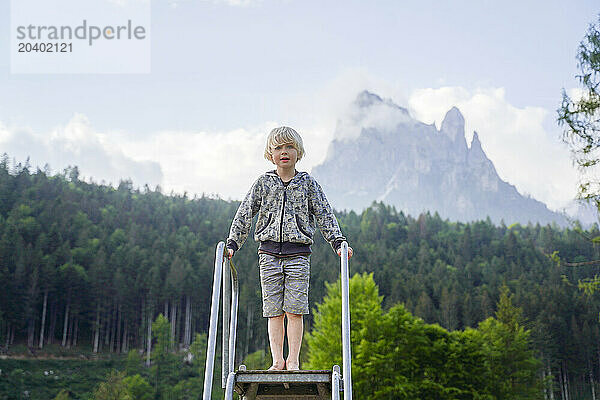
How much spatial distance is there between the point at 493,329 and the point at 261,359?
25.2 m

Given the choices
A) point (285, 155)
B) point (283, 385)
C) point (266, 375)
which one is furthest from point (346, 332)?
point (285, 155)

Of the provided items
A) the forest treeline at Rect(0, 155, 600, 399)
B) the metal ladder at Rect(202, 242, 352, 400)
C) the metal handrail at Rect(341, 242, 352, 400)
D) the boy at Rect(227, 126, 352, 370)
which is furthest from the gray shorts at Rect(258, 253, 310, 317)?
the forest treeline at Rect(0, 155, 600, 399)

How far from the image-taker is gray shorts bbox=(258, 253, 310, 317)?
471 centimetres

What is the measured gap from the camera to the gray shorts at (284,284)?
4.71 m

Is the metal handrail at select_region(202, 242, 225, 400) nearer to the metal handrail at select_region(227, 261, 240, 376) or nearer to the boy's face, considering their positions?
the metal handrail at select_region(227, 261, 240, 376)

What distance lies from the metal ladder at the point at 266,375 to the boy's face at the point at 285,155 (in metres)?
0.87

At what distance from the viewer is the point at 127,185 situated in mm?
133750

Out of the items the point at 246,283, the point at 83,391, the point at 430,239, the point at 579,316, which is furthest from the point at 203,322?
the point at 579,316

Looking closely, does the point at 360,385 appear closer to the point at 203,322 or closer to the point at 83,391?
the point at 83,391

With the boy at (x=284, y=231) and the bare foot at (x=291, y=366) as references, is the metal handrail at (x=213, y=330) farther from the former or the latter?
the bare foot at (x=291, y=366)

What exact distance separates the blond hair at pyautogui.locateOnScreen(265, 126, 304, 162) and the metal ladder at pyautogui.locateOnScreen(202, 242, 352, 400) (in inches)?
38.5

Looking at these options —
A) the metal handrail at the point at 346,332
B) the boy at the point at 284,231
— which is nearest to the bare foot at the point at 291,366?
the boy at the point at 284,231

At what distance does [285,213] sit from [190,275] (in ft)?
292

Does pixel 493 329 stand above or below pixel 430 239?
below
